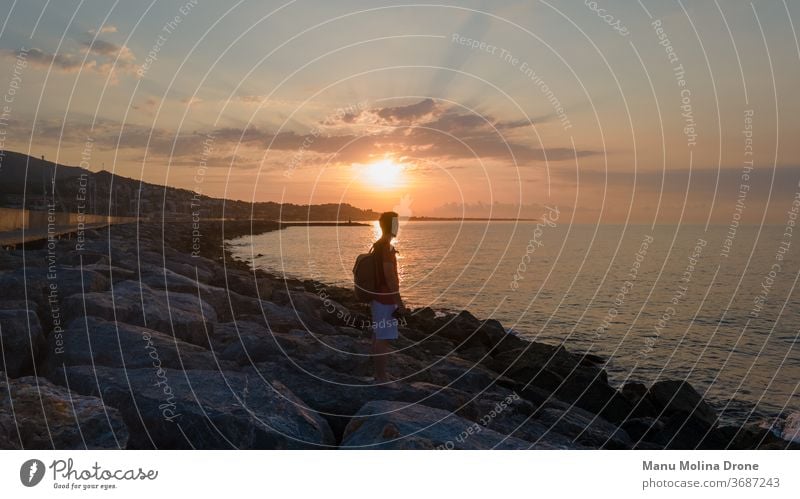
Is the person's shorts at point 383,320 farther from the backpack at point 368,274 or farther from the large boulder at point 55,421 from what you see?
the large boulder at point 55,421

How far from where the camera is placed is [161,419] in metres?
7.47

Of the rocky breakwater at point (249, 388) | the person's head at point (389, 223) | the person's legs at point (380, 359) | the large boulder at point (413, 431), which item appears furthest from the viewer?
the person's legs at point (380, 359)

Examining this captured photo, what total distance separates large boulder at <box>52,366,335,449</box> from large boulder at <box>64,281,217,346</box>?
133 inches

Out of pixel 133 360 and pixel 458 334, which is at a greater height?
pixel 133 360

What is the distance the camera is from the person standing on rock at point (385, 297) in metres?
9.52

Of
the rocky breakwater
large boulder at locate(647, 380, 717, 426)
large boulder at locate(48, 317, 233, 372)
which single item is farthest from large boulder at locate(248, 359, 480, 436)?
large boulder at locate(647, 380, 717, 426)

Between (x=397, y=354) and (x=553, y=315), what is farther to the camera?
(x=553, y=315)

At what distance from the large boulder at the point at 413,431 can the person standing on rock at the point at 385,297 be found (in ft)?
5.68

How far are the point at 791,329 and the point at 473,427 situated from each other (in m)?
31.2

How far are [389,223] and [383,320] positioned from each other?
144cm

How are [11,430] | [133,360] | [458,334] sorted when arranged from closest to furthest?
[11,430] → [133,360] → [458,334]

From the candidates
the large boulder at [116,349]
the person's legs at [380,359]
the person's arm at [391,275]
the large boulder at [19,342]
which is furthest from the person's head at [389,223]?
the large boulder at [19,342]

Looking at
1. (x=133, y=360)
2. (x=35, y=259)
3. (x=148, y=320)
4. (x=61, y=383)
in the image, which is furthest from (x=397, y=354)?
(x=35, y=259)
